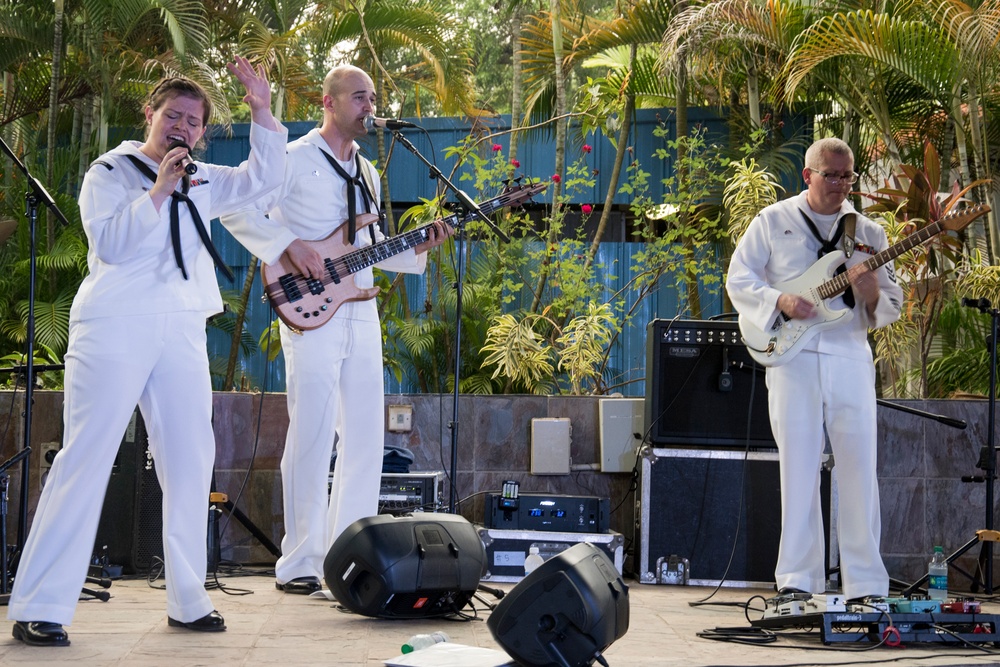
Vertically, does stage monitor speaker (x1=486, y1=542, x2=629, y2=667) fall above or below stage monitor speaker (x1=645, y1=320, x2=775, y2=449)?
below

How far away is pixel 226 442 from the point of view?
5879 mm

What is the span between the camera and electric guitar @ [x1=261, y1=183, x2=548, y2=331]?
14.5 ft

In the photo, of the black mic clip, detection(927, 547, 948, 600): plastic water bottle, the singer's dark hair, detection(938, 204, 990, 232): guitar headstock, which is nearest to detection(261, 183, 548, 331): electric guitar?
the singer's dark hair

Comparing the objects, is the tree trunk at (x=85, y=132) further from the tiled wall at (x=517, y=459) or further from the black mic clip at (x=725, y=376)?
the black mic clip at (x=725, y=376)

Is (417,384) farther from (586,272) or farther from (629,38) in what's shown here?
(629,38)

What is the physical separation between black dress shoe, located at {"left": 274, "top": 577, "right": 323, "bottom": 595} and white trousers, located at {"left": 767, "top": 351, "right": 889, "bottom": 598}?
1.90 m

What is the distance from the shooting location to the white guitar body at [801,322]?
4.55 metres

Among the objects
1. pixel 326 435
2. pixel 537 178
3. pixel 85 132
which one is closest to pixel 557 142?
pixel 537 178

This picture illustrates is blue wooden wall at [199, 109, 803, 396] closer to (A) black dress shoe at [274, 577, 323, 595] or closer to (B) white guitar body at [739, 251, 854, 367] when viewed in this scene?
(B) white guitar body at [739, 251, 854, 367]

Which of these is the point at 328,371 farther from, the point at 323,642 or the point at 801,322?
the point at 801,322

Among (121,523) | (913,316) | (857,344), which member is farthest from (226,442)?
(913,316)

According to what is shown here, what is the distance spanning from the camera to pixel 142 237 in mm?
3445

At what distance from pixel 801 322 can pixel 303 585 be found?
90.7 inches

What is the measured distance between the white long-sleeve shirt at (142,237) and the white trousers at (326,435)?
2.31 ft
